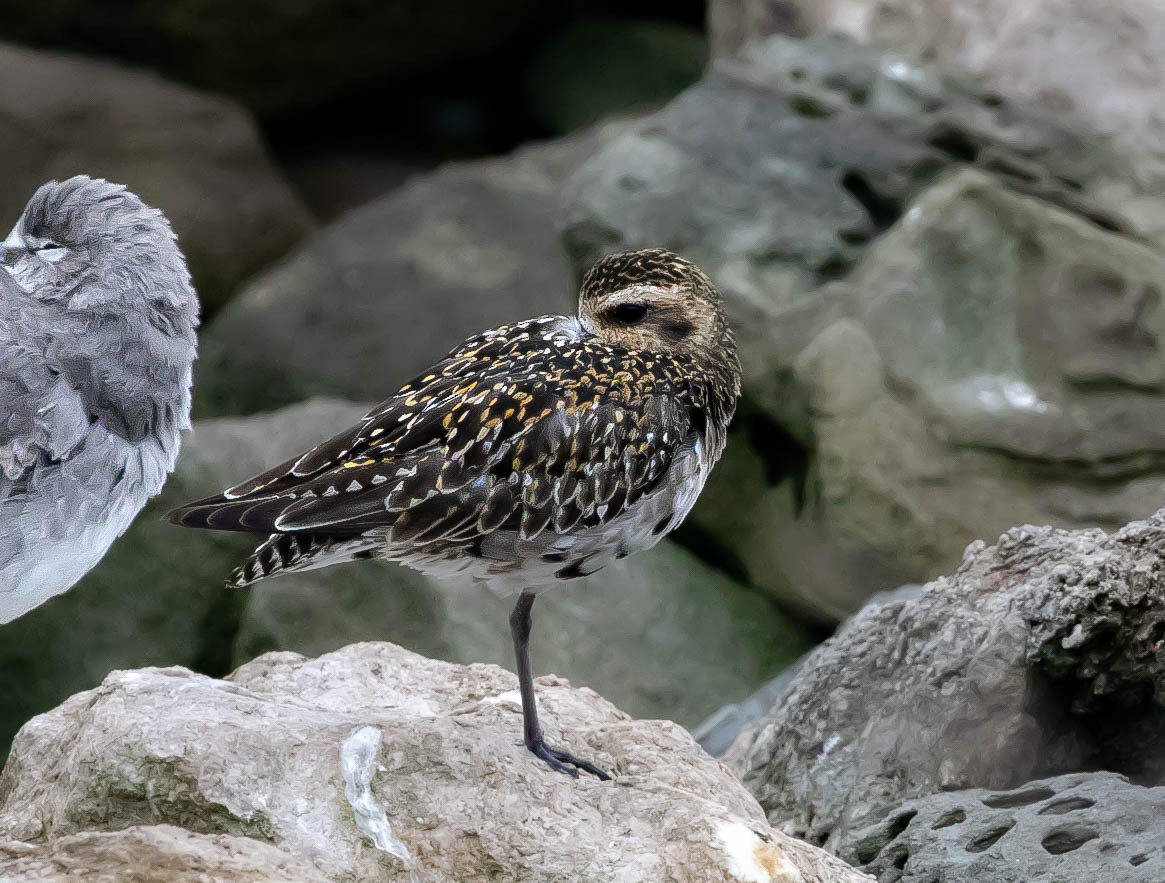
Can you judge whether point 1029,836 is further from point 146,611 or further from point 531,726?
point 146,611

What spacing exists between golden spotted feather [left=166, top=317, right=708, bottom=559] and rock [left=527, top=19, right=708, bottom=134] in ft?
35.5

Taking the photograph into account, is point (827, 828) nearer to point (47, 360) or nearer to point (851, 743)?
point (851, 743)

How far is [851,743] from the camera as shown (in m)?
6.17

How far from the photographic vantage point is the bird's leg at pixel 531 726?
5504 mm

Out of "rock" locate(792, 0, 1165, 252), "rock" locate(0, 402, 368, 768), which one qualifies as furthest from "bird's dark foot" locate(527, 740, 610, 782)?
"rock" locate(792, 0, 1165, 252)

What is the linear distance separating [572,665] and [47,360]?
423 centimetres

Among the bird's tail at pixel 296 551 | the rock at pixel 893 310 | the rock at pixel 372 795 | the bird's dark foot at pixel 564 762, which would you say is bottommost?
the rock at pixel 893 310

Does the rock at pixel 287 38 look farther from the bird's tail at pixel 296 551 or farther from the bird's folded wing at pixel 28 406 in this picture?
the bird's tail at pixel 296 551

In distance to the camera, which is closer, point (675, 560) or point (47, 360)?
point (47, 360)

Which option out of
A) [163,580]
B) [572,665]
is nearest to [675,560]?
[572,665]

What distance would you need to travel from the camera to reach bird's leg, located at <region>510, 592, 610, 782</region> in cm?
550

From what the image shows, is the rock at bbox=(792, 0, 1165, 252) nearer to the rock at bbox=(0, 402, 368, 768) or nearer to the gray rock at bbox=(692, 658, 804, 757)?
the gray rock at bbox=(692, 658, 804, 757)

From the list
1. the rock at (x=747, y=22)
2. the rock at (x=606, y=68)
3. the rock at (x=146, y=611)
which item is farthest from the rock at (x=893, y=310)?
the rock at (x=606, y=68)

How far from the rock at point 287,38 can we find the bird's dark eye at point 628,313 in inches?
381
